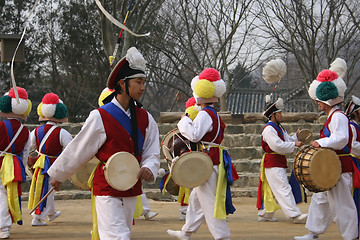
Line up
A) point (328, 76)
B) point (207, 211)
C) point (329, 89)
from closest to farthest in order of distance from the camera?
point (207, 211) → point (329, 89) → point (328, 76)

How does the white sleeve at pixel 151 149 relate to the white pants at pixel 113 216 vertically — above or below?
above

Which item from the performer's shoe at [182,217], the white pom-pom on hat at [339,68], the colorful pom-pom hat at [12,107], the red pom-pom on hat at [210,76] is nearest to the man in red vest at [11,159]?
the colorful pom-pom hat at [12,107]

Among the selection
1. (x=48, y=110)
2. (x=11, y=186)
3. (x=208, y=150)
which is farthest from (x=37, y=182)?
(x=208, y=150)

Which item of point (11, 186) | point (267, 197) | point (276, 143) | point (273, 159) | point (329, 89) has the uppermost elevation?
point (329, 89)

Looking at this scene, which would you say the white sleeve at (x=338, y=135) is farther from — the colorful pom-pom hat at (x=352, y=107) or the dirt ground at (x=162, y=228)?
the dirt ground at (x=162, y=228)

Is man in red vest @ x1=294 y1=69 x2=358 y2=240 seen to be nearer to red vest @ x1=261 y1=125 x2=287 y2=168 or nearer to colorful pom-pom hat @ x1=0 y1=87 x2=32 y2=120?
red vest @ x1=261 y1=125 x2=287 y2=168

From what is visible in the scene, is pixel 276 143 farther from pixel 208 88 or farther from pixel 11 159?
pixel 11 159

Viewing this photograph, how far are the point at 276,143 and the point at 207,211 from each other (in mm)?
A: 2293

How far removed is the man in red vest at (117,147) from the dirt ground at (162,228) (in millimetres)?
2797

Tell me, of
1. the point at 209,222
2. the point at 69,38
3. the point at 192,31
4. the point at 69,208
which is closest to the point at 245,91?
the point at 192,31

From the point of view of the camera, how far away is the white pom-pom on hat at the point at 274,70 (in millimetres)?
8041

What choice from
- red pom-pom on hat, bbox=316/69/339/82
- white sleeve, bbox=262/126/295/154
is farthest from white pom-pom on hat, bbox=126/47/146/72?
white sleeve, bbox=262/126/295/154

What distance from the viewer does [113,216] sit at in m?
3.98

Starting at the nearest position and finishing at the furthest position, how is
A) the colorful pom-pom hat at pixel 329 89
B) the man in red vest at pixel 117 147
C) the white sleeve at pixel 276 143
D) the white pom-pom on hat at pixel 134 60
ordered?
the man in red vest at pixel 117 147, the white pom-pom on hat at pixel 134 60, the colorful pom-pom hat at pixel 329 89, the white sleeve at pixel 276 143
